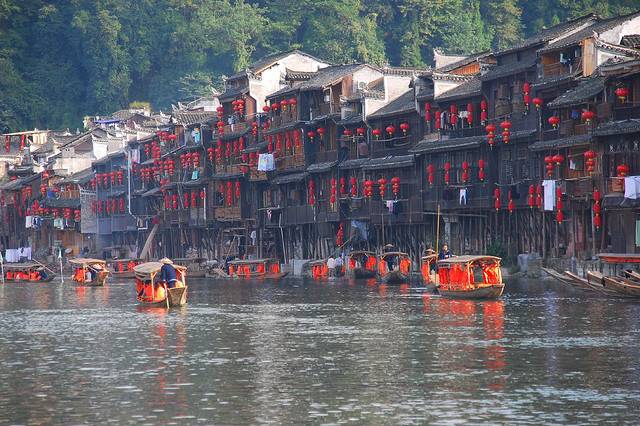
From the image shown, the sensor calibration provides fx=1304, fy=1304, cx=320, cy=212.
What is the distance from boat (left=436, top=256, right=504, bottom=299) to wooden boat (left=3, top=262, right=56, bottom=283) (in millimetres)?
51686

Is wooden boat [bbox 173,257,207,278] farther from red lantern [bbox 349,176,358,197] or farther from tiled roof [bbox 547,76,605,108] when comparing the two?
tiled roof [bbox 547,76,605,108]

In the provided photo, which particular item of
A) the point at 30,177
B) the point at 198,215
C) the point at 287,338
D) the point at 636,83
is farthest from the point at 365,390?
the point at 30,177

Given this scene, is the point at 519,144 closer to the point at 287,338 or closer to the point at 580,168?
the point at 580,168

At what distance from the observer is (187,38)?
161250 millimetres

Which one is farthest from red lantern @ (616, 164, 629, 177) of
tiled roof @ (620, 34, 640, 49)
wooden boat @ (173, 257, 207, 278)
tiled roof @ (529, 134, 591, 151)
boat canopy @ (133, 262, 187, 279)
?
wooden boat @ (173, 257, 207, 278)

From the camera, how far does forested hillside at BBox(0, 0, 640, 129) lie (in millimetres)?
147125

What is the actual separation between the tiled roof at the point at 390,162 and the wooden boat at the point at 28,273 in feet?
103

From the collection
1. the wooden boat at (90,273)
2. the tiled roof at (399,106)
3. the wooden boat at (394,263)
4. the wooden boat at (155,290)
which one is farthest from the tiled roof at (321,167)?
the wooden boat at (155,290)

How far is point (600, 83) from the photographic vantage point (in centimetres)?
6838

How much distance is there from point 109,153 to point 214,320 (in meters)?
86.3

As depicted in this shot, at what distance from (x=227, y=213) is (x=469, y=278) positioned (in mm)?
50967

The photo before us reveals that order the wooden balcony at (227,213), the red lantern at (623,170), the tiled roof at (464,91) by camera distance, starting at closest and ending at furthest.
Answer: the red lantern at (623,170), the tiled roof at (464,91), the wooden balcony at (227,213)

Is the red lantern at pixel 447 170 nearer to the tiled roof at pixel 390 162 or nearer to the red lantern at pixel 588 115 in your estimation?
the tiled roof at pixel 390 162

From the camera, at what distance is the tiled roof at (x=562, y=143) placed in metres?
68.3
